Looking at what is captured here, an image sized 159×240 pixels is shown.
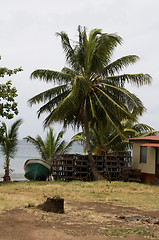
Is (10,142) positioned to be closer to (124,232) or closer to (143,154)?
(143,154)

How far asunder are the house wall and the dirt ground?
10.4 m

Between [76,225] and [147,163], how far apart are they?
14.2 m

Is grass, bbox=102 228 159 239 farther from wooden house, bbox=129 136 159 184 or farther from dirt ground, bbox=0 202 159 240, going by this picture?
wooden house, bbox=129 136 159 184

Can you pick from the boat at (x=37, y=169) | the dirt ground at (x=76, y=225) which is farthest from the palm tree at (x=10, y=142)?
the dirt ground at (x=76, y=225)

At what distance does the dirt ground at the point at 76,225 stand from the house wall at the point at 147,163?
34.3 feet

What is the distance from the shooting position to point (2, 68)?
765 inches

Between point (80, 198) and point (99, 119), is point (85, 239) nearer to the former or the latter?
point (80, 198)

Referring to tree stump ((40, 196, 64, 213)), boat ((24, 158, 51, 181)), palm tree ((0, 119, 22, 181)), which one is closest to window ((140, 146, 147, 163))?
boat ((24, 158, 51, 181))

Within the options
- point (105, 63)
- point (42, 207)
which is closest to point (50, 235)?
point (42, 207)

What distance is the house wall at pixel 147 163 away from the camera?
21062mm

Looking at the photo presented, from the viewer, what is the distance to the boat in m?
22.0

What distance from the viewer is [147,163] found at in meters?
21.4

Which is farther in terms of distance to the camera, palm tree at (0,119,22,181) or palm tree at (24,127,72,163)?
palm tree at (24,127,72,163)

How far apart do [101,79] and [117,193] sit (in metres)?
9.93
